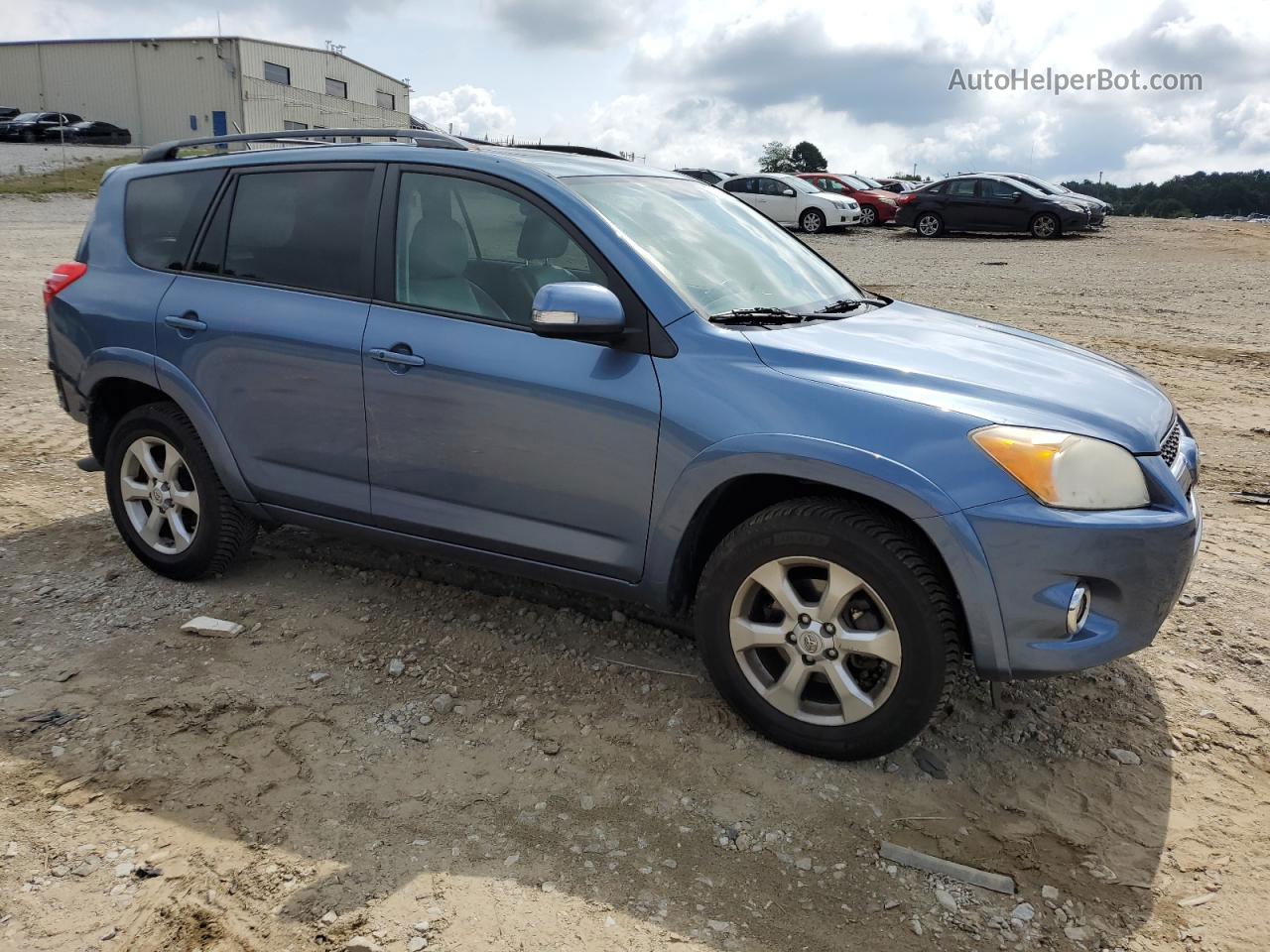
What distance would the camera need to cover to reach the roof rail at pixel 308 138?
394 centimetres

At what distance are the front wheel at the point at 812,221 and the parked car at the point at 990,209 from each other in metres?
1.93

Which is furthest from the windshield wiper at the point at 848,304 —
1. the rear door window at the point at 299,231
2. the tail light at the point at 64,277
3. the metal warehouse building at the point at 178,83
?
the metal warehouse building at the point at 178,83

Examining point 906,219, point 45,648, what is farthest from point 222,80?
point 45,648

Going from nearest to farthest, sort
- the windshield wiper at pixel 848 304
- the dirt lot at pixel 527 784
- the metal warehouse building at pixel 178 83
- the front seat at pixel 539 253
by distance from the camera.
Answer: the dirt lot at pixel 527 784 < the front seat at pixel 539 253 < the windshield wiper at pixel 848 304 < the metal warehouse building at pixel 178 83

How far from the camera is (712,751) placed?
130 inches

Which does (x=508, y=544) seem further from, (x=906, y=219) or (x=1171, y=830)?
(x=906, y=219)

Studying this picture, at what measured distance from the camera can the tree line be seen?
59.1 metres

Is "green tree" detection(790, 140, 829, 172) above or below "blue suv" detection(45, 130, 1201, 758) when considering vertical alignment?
above

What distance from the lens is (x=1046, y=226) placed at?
899 inches

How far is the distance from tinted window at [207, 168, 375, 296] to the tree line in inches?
2335

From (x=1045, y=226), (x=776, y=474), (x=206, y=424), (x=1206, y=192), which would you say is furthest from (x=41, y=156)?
(x=1206, y=192)

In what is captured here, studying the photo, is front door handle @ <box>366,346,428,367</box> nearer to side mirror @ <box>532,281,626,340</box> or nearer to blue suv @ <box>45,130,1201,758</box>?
blue suv @ <box>45,130,1201,758</box>

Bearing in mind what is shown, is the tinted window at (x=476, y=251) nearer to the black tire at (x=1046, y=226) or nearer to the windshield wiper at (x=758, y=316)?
the windshield wiper at (x=758, y=316)

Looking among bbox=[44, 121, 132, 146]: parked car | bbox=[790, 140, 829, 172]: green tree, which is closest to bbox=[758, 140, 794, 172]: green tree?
bbox=[790, 140, 829, 172]: green tree
